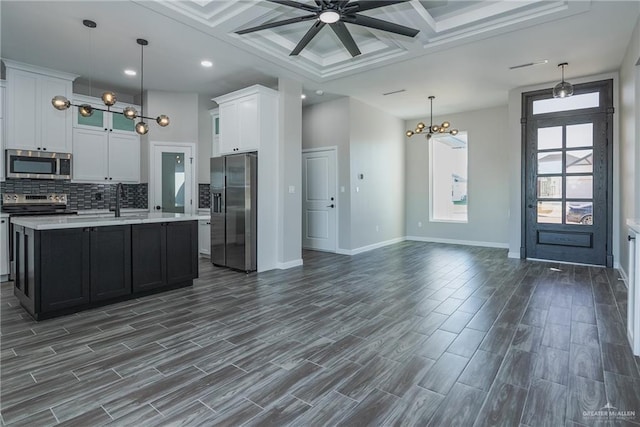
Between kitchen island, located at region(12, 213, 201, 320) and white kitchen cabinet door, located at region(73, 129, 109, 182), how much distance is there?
2.35m

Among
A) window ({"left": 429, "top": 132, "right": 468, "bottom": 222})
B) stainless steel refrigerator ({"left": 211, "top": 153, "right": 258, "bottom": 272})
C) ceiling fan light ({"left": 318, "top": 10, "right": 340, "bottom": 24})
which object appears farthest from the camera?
window ({"left": 429, "top": 132, "right": 468, "bottom": 222})

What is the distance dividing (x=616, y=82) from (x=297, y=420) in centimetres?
655

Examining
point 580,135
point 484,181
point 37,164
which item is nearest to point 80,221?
point 37,164

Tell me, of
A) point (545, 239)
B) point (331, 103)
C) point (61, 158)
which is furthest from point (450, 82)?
point (61, 158)

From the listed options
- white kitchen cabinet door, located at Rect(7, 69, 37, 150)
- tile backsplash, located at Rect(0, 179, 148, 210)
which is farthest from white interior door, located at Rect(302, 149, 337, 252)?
white kitchen cabinet door, located at Rect(7, 69, 37, 150)

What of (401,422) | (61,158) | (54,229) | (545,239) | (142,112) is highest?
(142,112)

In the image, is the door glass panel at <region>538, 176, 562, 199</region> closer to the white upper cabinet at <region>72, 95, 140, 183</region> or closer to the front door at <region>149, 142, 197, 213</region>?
the front door at <region>149, 142, 197, 213</region>

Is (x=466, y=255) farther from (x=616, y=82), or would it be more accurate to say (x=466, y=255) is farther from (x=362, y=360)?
(x=362, y=360)

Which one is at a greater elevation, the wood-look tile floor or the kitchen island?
the kitchen island

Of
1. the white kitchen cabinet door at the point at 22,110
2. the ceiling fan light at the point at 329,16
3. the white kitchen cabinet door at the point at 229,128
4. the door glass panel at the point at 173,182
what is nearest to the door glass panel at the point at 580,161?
the ceiling fan light at the point at 329,16

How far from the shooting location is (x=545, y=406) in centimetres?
187

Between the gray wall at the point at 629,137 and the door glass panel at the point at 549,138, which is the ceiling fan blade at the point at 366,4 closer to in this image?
the gray wall at the point at 629,137

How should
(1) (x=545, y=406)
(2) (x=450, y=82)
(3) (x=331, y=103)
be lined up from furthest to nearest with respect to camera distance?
(3) (x=331, y=103), (2) (x=450, y=82), (1) (x=545, y=406)

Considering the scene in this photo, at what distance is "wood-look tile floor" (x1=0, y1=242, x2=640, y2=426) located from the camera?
1835 mm
